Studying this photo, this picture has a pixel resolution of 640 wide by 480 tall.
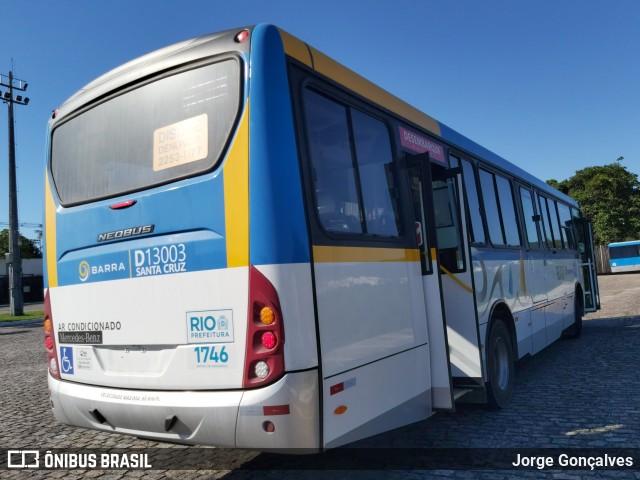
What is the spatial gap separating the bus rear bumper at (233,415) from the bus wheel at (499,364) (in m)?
3.11

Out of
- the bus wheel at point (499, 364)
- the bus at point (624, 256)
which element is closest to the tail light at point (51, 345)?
the bus wheel at point (499, 364)

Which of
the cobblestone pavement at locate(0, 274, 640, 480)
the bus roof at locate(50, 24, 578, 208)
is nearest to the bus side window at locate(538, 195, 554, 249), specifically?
the cobblestone pavement at locate(0, 274, 640, 480)

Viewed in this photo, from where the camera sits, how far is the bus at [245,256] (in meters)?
3.32

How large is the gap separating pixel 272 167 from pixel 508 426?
3771 millimetres

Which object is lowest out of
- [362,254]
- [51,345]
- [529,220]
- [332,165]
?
[51,345]

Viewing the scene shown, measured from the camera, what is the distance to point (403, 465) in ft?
14.5

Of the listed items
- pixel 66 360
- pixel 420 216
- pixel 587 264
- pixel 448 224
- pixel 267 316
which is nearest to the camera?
pixel 267 316

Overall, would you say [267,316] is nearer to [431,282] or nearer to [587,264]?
[431,282]

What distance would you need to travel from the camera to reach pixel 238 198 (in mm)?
3393

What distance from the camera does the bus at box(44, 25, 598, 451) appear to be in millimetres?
3318

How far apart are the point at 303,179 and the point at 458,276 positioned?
254 cm

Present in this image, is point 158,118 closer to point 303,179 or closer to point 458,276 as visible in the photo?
point 303,179

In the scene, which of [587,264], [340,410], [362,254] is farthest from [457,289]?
[587,264]

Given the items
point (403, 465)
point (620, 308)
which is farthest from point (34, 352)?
point (620, 308)
